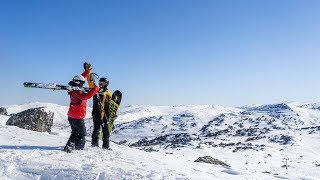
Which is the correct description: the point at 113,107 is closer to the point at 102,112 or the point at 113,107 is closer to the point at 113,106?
the point at 113,106

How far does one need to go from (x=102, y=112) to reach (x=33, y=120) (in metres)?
9.23

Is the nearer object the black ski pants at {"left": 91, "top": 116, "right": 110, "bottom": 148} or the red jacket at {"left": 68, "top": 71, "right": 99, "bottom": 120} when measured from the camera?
the red jacket at {"left": 68, "top": 71, "right": 99, "bottom": 120}

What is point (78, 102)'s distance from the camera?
452 inches

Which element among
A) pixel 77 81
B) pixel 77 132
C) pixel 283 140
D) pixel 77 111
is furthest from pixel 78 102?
pixel 283 140

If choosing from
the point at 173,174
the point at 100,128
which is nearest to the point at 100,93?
the point at 100,128

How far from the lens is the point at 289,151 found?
10125cm

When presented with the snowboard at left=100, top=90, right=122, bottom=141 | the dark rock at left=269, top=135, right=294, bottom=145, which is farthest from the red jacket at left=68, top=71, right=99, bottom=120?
the dark rock at left=269, top=135, right=294, bottom=145

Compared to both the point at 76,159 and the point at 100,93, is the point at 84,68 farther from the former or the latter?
the point at 76,159

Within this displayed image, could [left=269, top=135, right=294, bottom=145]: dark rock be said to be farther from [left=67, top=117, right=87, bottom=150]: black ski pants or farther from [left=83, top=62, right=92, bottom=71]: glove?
[left=67, top=117, right=87, bottom=150]: black ski pants

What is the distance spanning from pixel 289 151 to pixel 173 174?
98.7 m

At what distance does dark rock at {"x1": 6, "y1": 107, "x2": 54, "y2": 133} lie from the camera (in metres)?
20.7

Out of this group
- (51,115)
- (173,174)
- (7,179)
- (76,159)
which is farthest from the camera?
(51,115)

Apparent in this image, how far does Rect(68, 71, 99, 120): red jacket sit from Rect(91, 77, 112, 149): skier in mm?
1407

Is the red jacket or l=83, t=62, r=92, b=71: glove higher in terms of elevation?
l=83, t=62, r=92, b=71: glove
